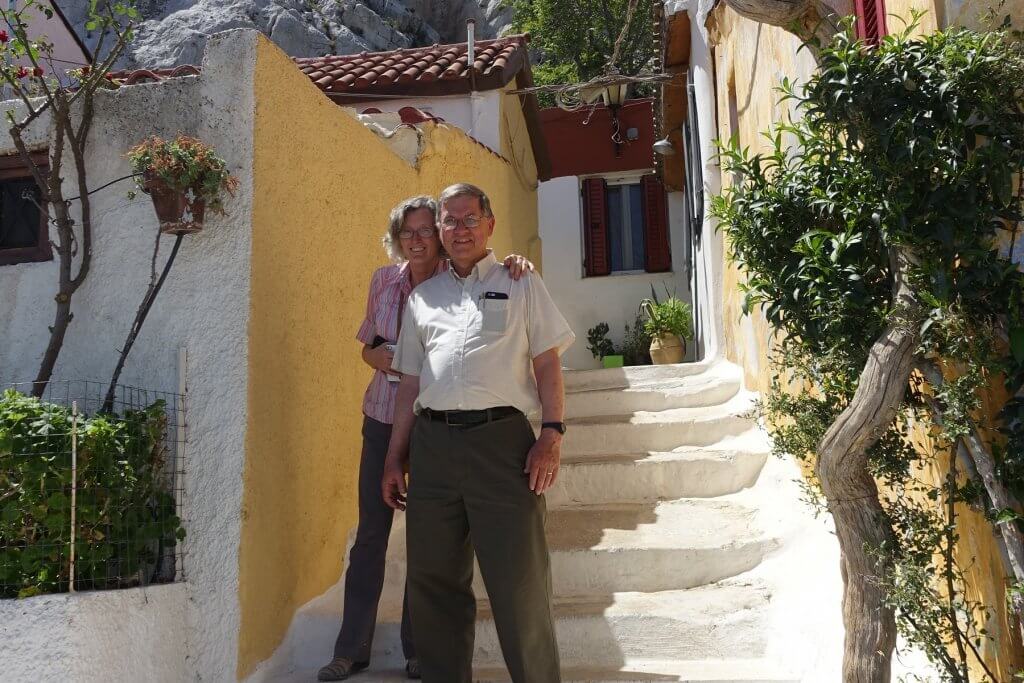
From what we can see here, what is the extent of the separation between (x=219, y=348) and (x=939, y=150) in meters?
2.75

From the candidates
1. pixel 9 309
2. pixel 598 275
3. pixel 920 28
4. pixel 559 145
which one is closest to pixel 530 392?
pixel 920 28

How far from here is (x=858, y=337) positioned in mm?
2584

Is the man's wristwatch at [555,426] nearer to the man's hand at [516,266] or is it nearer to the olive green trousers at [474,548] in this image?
the olive green trousers at [474,548]

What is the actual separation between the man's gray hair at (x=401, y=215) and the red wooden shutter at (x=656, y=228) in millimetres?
9799

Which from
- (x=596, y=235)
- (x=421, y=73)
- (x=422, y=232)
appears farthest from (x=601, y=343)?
(x=422, y=232)

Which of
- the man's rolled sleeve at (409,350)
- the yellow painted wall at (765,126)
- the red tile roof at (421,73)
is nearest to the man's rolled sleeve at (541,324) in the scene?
the man's rolled sleeve at (409,350)

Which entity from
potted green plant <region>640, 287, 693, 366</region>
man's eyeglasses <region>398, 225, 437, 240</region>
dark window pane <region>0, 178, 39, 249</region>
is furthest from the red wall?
man's eyeglasses <region>398, 225, 437, 240</region>

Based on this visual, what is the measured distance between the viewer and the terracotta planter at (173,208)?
3700 mm

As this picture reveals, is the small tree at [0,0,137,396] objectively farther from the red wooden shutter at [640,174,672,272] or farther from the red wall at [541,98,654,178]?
the red wall at [541,98,654,178]

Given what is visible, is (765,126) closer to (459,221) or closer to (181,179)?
(459,221)

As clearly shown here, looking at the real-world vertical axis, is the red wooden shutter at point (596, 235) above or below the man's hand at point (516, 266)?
above

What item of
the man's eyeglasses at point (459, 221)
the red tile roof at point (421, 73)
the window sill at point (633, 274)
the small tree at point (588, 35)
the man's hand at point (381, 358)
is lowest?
the man's hand at point (381, 358)

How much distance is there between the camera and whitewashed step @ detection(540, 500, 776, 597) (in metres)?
4.28

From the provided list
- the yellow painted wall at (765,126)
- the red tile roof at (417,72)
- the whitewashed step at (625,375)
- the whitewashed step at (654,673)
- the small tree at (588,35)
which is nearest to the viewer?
the yellow painted wall at (765,126)
